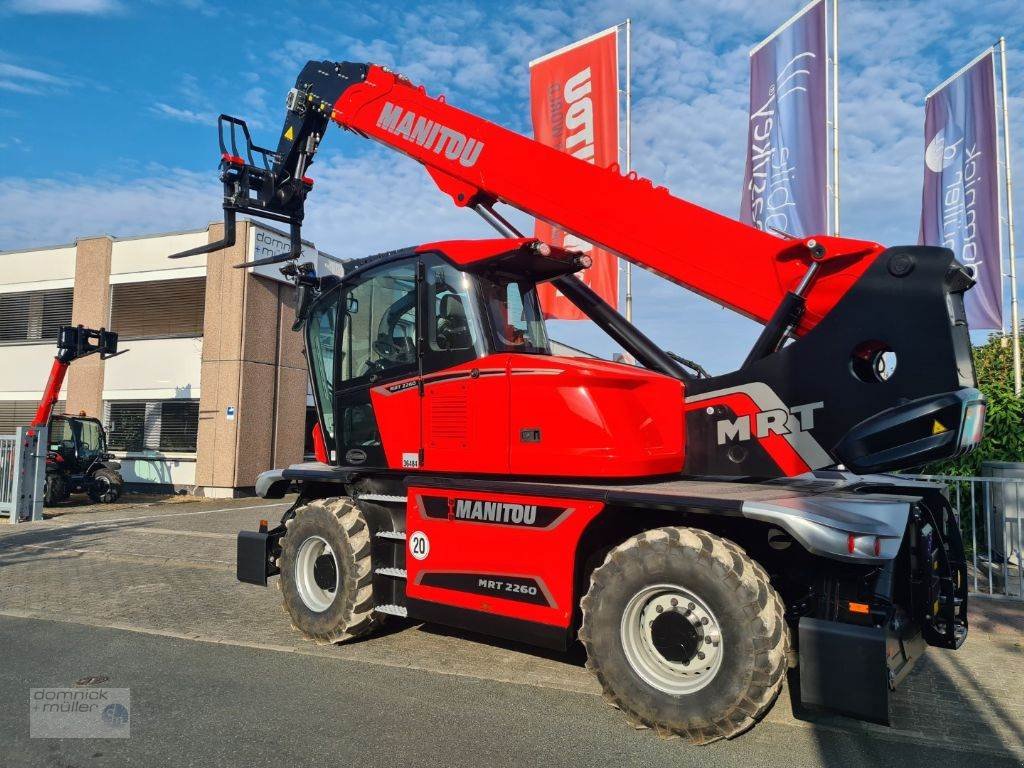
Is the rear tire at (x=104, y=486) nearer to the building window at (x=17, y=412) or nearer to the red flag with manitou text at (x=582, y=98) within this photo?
the building window at (x=17, y=412)

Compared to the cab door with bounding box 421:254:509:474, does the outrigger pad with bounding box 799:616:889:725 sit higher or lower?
lower

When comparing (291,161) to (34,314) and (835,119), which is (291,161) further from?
(34,314)

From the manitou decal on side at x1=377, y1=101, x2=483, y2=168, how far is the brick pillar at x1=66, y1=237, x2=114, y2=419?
17.7 m

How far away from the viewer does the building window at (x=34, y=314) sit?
22156 millimetres

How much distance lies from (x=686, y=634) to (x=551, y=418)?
1.53m

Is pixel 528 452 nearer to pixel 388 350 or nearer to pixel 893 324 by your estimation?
pixel 388 350

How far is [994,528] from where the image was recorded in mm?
7973

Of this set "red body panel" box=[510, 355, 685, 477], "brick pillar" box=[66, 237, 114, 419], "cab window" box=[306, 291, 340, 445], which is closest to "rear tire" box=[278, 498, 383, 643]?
"cab window" box=[306, 291, 340, 445]

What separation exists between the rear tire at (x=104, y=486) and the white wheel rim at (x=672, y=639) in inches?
678

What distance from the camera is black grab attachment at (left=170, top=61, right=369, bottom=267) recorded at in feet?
23.0

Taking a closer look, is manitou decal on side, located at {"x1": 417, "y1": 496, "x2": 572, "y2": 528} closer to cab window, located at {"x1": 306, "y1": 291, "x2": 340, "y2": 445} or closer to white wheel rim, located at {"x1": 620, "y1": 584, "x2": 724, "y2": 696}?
white wheel rim, located at {"x1": 620, "y1": 584, "x2": 724, "y2": 696}

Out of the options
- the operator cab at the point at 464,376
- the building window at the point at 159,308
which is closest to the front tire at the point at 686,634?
the operator cab at the point at 464,376

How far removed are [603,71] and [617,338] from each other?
689 cm

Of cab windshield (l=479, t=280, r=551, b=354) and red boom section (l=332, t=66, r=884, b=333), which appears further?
cab windshield (l=479, t=280, r=551, b=354)
